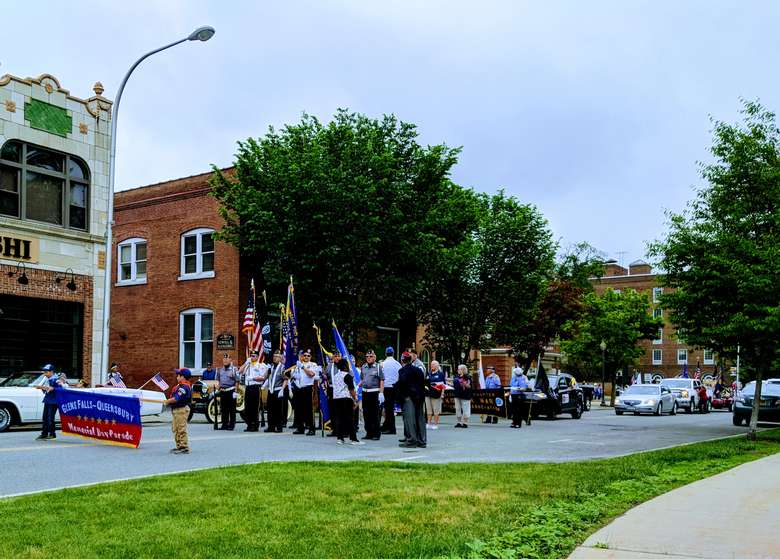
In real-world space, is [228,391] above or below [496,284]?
below

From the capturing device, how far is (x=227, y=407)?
20.2m

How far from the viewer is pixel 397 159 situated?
1053 inches

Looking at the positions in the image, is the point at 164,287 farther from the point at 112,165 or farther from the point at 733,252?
the point at 733,252

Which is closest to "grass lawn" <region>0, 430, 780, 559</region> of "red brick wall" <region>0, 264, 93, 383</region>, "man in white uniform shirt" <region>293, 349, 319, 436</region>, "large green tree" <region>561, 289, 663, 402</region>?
"man in white uniform shirt" <region>293, 349, 319, 436</region>

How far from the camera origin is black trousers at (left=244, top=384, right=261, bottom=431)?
1983 centimetres

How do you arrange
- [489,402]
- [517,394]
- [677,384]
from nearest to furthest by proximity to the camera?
[517,394] < [489,402] < [677,384]

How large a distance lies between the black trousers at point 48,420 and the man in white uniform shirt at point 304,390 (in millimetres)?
5071

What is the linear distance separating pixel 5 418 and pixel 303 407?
655cm

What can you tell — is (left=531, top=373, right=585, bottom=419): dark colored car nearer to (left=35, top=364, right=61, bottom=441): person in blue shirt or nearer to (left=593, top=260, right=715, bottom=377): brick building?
(left=35, top=364, right=61, bottom=441): person in blue shirt

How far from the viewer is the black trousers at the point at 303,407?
19.0 metres

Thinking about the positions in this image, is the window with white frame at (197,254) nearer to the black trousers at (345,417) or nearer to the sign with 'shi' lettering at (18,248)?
the sign with 'shi' lettering at (18,248)

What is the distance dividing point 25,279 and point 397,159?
1160 cm

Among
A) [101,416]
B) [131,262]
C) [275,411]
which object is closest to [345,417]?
[275,411]

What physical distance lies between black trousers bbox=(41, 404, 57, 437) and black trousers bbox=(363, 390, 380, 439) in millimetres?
6270
